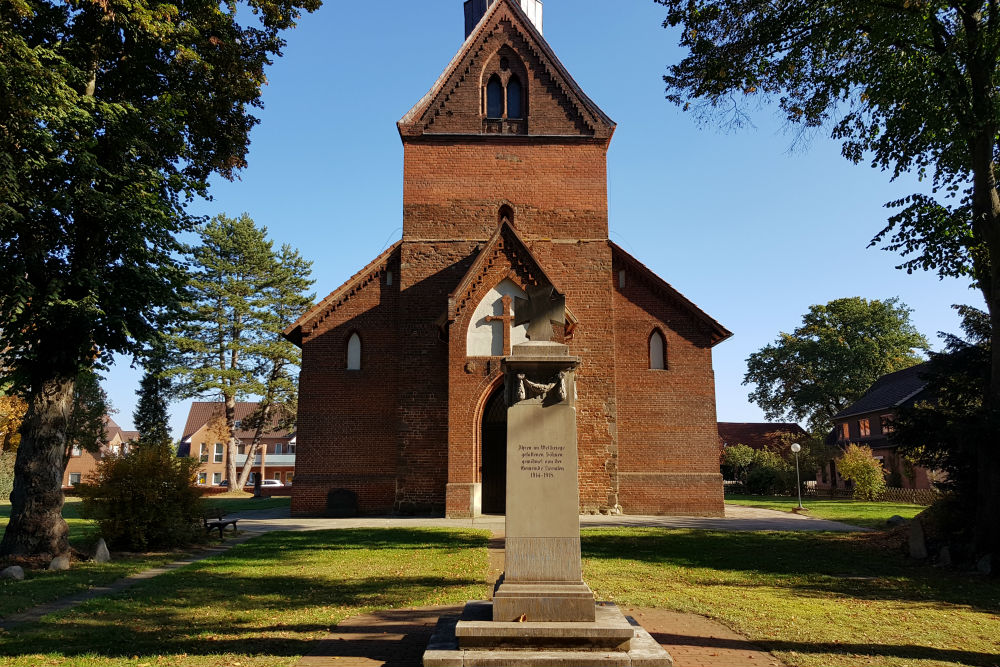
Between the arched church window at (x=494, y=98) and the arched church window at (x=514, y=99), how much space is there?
31 centimetres

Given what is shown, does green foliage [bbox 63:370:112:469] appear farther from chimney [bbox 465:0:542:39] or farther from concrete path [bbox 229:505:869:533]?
chimney [bbox 465:0:542:39]

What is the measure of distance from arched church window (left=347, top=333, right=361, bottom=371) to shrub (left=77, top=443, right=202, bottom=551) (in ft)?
29.7

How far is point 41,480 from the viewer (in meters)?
12.3

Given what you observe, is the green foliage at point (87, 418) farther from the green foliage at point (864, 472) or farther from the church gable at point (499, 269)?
the green foliage at point (864, 472)

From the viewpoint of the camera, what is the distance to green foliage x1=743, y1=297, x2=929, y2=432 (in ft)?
185

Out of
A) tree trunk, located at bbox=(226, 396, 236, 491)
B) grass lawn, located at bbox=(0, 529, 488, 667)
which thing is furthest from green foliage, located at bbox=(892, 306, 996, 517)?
tree trunk, located at bbox=(226, 396, 236, 491)

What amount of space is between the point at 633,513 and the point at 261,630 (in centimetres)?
1629

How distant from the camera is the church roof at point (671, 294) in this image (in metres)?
23.0

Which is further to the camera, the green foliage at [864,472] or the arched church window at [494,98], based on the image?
the green foliage at [864,472]

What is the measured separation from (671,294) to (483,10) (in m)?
17.7

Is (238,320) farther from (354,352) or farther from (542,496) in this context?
(542,496)

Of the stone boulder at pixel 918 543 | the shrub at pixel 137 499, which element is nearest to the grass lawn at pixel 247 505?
the shrub at pixel 137 499

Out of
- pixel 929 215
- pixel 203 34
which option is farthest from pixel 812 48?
pixel 203 34

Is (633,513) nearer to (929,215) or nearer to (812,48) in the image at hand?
(929,215)
